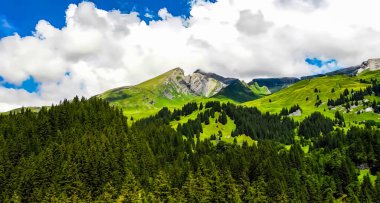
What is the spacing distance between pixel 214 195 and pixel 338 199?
66.3 meters

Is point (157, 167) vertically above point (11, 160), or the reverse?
point (11, 160)

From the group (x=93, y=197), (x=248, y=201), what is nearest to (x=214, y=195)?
(x=248, y=201)

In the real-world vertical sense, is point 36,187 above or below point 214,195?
above

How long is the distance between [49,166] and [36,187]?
Result: 958 cm

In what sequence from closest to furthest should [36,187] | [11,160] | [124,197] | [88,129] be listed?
[124,197]
[36,187]
[11,160]
[88,129]

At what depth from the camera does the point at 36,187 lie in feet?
410

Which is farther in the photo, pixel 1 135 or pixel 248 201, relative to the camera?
pixel 1 135

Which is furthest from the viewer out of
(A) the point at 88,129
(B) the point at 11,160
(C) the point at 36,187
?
(A) the point at 88,129

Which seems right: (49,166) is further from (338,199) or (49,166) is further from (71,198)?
(338,199)

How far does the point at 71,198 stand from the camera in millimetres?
117875

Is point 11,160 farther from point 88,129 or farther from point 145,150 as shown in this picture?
point 145,150

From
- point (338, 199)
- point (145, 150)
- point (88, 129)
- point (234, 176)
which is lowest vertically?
point (338, 199)

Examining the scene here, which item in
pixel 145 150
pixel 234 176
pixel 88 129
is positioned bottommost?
pixel 234 176

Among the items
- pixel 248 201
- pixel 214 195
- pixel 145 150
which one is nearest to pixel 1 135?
pixel 145 150
